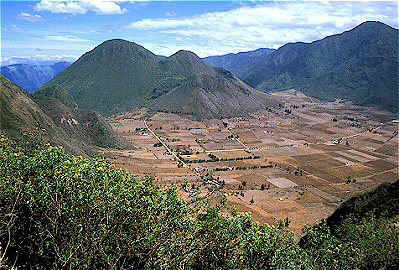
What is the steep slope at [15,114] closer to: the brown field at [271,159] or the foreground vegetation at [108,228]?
→ the brown field at [271,159]

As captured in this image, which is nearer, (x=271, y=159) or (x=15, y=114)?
(x=15, y=114)

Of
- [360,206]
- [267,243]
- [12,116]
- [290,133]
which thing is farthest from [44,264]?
[290,133]

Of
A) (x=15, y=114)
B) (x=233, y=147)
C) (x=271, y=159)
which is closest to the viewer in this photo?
(x=15, y=114)

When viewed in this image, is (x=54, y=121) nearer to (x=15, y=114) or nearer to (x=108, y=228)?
(x=15, y=114)

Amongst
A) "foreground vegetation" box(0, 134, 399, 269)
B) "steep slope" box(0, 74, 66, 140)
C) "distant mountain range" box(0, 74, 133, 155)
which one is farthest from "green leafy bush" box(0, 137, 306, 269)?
"steep slope" box(0, 74, 66, 140)

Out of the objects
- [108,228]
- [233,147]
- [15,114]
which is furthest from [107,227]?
[233,147]

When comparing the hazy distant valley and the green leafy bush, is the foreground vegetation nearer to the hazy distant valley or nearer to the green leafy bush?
the green leafy bush
